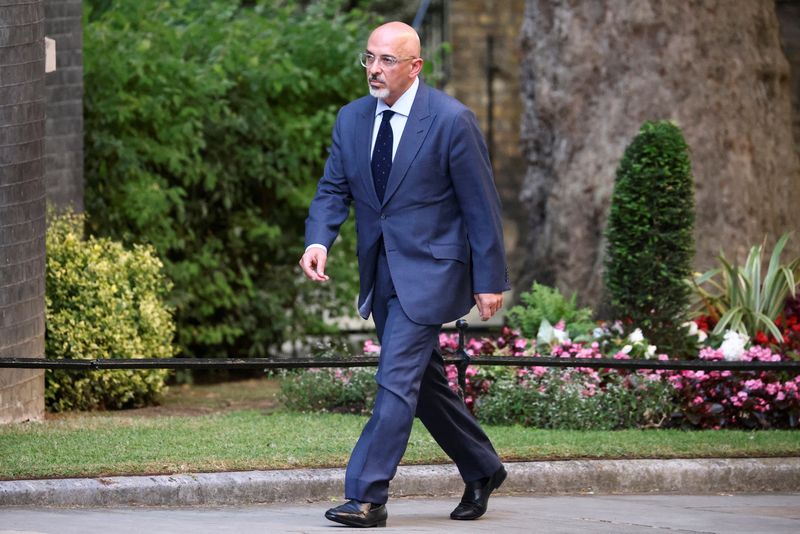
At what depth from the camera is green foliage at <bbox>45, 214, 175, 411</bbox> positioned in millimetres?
9422

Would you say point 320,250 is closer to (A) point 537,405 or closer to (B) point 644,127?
(A) point 537,405

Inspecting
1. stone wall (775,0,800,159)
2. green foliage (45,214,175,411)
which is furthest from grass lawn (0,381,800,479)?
stone wall (775,0,800,159)

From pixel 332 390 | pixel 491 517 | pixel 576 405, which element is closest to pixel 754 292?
pixel 576 405

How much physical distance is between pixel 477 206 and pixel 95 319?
4076 millimetres

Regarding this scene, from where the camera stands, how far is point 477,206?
20.1 feet

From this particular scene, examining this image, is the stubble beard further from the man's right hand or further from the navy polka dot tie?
the man's right hand

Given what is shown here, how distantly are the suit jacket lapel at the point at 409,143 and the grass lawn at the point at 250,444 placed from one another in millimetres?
1635

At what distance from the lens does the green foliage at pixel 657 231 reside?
30.9 ft

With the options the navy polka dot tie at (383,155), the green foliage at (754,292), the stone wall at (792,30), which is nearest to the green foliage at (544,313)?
the green foliage at (754,292)

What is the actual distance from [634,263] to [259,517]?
12.6 feet

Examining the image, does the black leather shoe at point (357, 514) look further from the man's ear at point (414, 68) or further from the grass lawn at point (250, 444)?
the man's ear at point (414, 68)

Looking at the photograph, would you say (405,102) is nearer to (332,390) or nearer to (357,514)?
(357,514)

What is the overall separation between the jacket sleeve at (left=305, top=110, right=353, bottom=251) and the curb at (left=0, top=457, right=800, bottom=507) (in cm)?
124

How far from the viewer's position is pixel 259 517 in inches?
252
